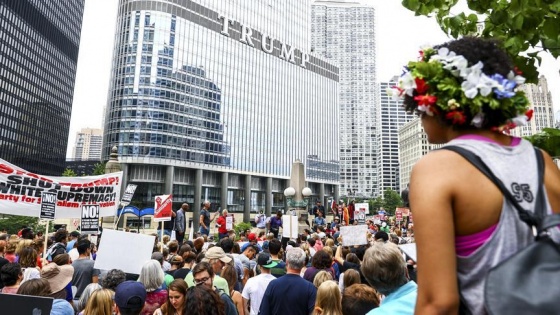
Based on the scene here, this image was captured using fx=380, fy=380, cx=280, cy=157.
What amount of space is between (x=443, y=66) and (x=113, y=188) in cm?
1293

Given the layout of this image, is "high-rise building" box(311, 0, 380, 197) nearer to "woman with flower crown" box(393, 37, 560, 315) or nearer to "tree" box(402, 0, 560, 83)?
"tree" box(402, 0, 560, 83)

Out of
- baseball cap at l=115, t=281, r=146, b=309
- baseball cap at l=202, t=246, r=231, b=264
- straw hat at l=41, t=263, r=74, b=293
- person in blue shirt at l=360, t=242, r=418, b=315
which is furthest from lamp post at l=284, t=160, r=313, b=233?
person in blue shirt at l=360, t=242, r=418, b=315

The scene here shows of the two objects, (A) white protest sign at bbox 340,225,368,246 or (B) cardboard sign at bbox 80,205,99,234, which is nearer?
(A) white protest sign at bbox 340,225,368,246

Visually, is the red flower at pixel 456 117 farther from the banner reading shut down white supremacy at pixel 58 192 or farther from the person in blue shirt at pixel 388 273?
the banner reading shut down white supremacy at pixel 58 192

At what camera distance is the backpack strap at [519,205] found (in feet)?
5.25

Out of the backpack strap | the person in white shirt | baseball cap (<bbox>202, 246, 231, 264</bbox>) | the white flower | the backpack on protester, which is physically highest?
the white flower

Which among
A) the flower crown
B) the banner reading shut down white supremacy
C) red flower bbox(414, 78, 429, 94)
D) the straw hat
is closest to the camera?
the flower crown

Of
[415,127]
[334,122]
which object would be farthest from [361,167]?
[334,122]

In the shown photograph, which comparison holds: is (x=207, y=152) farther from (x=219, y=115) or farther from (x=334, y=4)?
(x=334, y=4)

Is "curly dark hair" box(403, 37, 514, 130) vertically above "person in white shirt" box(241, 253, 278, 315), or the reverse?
"curly dark hair" box(403, 37, 514, 130)

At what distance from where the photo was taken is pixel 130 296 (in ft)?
14.4

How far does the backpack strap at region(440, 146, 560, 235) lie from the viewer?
1600 mm

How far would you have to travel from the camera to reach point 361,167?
646ft

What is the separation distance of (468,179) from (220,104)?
9298cm
